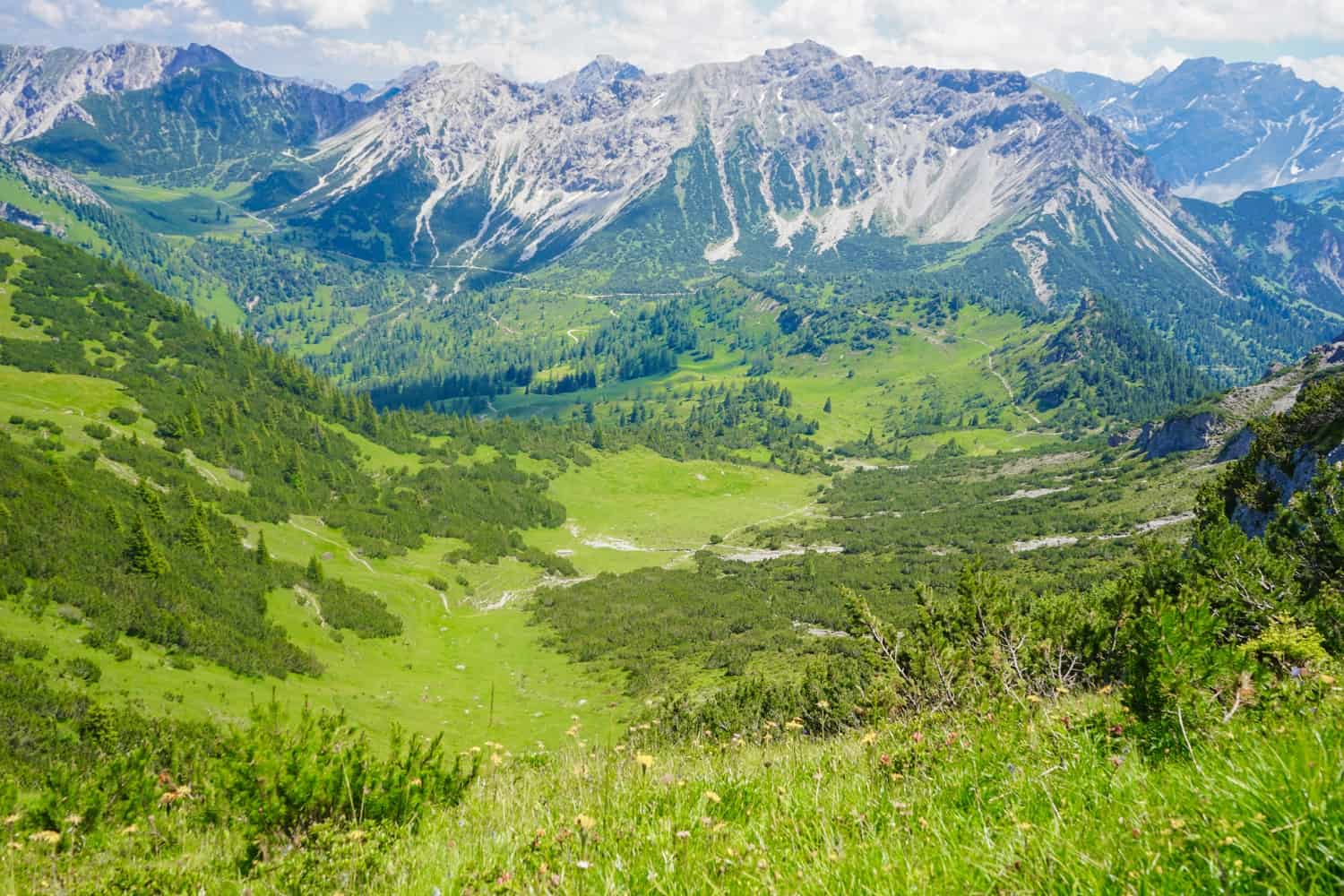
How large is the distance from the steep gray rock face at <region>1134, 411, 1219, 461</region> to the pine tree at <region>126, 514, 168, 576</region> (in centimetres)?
19734

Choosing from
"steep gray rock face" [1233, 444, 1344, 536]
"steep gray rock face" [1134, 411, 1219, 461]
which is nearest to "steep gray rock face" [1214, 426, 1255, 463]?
"steep gray rock face" [1134, 411, 1219, 461]

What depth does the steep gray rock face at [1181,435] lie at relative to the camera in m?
168

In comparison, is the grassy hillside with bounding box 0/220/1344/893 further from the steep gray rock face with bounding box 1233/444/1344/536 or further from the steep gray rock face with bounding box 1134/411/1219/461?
the steep gray rock face with bounding box 1134/411/1219/461

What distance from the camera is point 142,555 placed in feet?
187

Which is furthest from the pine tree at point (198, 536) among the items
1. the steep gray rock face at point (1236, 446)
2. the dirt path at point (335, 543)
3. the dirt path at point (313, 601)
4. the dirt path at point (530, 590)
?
the steep gray rock face at point (1236, 446)

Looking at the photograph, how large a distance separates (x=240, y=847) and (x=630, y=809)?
4280 mm

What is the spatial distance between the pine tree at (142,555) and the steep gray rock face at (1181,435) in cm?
19734

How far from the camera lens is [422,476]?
14238 centimetres

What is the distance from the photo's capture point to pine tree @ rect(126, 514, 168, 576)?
185 feet

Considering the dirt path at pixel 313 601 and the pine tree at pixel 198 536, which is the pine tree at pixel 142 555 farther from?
the dirt path at pixel 313 601

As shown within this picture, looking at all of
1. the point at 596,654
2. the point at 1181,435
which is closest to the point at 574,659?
the point at 596,654

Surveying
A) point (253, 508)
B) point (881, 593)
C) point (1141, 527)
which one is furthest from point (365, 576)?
point (1141, 527)

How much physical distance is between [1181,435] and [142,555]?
667 feet

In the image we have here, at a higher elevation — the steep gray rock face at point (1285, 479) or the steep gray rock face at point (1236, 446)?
the steep gray rock face at point (1285, 479)
